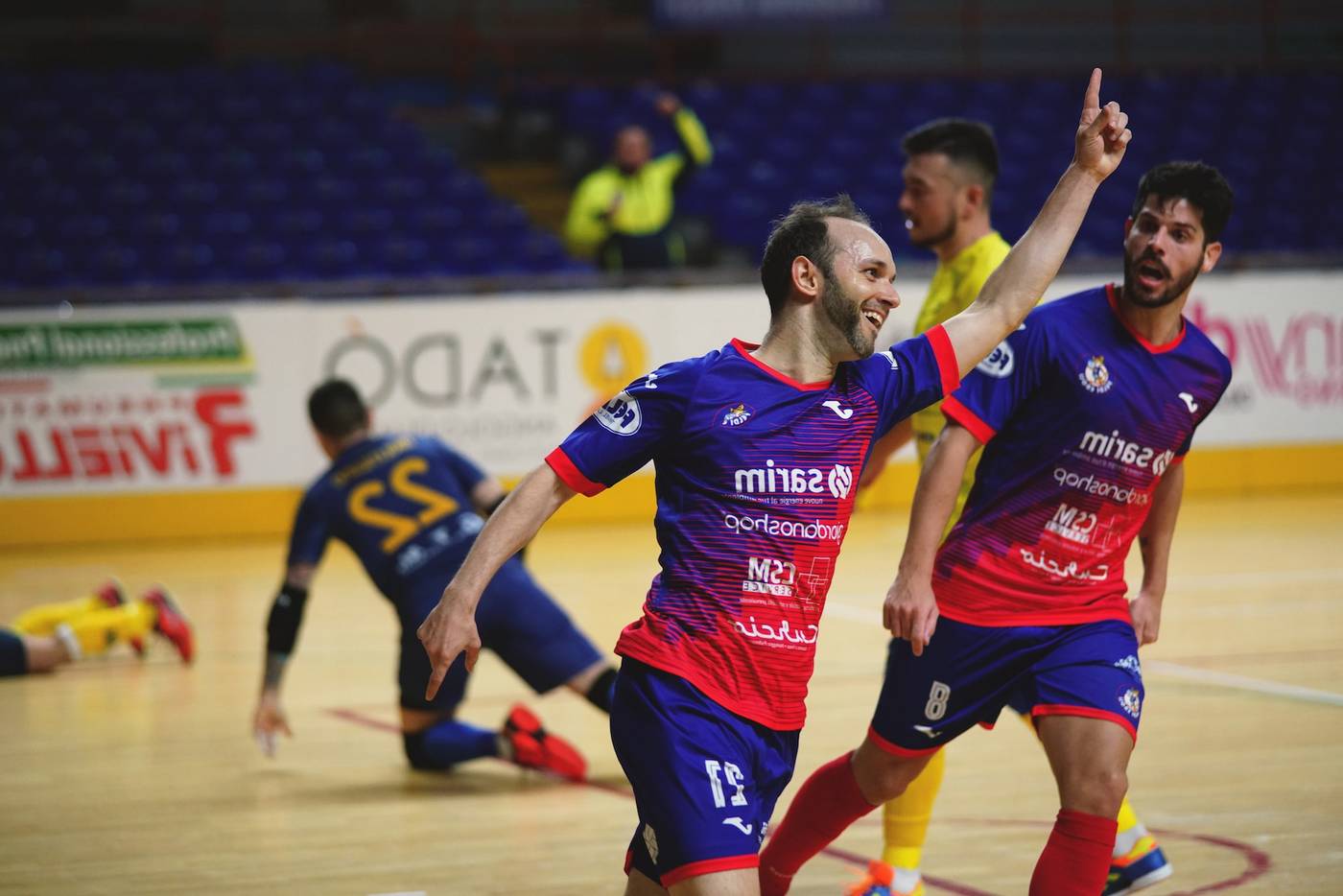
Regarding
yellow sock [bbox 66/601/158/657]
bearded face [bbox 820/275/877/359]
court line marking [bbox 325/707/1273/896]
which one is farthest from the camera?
Result: yellow sock [bbox 66/601/158/657]

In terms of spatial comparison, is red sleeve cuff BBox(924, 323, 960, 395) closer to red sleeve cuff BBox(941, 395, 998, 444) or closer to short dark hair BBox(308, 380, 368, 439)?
red sleeve cuff BBox(941, 395, 998, 444)

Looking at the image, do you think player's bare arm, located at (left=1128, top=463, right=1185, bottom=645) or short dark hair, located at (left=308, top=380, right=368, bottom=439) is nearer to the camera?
player's bare arm, located at (left=1128, top=463, right=1185, bottom=645)

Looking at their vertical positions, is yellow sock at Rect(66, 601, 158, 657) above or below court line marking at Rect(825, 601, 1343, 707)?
below

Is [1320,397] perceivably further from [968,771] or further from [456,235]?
[968,771]

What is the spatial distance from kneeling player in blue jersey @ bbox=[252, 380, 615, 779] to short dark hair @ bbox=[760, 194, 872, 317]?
3.15 metres

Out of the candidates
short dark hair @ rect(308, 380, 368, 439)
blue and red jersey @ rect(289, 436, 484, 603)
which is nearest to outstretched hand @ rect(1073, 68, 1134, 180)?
blue and red jersey @ rect(289, 436, 484, 603)

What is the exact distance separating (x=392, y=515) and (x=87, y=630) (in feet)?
9.90

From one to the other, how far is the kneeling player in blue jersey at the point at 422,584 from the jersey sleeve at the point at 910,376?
3.12 metres

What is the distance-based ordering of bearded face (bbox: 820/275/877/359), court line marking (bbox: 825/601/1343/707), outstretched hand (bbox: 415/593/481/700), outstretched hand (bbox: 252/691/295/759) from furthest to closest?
court line marking (bbox: 825/601/1343/707)
outstretched hand (bbox: 252/691/295/759)
bearded face (bbox: 820/275/877/359)
outstretched hand (bbox: 415/593/481/700)

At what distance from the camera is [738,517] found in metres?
3.77

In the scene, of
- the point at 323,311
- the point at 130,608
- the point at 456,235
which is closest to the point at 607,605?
the point at 130,608

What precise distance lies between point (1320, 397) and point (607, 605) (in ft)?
25.4

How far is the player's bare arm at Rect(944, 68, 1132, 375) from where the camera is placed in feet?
13.2

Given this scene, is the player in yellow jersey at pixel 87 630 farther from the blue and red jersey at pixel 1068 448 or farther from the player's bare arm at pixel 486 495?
the blue and red jersey at pixel 1068 448
